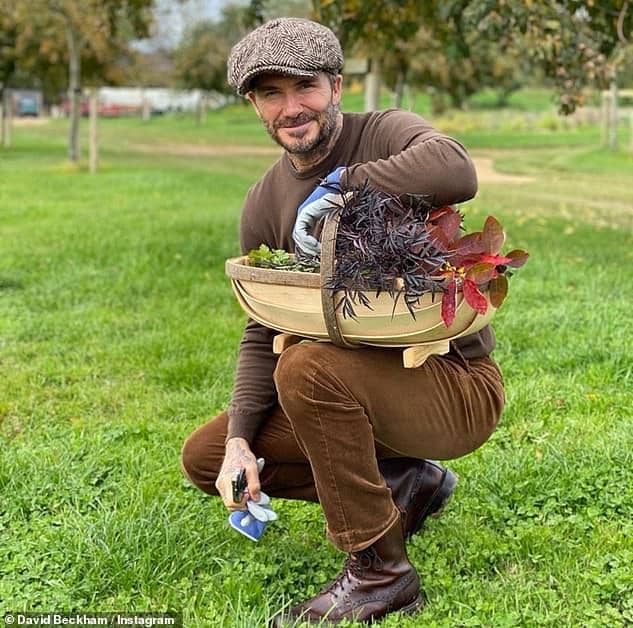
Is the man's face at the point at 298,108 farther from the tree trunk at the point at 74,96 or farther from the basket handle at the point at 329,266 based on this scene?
the tree trunk at the point at 74,96

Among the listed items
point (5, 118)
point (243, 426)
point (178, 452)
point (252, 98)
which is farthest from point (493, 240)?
point (5, 118)

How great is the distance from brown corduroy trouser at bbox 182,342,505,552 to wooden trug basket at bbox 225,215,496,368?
0.07 meters

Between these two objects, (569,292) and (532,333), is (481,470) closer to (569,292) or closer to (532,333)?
(532,333)

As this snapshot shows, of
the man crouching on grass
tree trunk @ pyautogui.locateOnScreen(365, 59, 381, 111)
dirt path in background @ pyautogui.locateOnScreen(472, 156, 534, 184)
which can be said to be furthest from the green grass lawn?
dirt path in background @ pyautogui.locateOnScreen(472, 156, 534, 184)

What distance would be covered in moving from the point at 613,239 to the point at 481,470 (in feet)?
19.0

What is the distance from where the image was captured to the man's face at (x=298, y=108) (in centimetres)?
246

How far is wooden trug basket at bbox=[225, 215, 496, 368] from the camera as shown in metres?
2.20

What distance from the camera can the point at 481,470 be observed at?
323cm

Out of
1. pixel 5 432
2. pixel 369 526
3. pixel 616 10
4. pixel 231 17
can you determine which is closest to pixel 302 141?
pixel 369 526

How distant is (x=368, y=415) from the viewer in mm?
2369

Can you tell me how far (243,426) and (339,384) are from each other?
46cm

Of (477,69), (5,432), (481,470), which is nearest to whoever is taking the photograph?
(481,470)

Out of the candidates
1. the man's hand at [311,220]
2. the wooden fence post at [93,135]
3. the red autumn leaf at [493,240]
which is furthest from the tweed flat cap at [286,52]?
the wooden fence post at [93,135]

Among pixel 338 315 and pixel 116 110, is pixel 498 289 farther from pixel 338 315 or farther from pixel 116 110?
pixel 116 110
